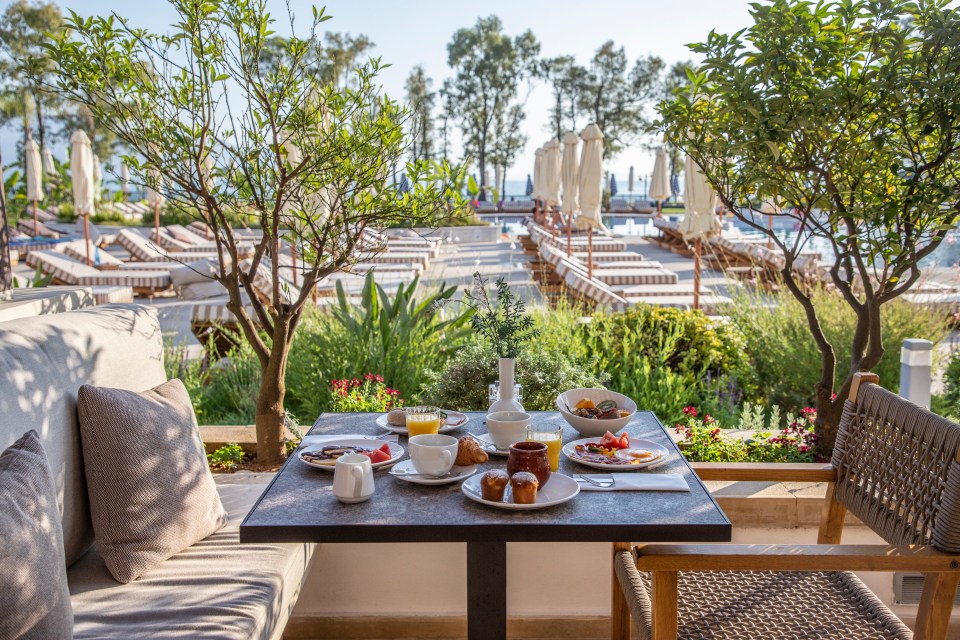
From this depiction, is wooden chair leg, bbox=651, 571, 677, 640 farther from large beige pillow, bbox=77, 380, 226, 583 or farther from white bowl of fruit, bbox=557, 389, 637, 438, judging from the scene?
large beige pillow, bbox=77, 380, 226, 583

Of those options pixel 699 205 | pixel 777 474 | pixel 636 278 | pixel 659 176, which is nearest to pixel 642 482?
pixel 777 474

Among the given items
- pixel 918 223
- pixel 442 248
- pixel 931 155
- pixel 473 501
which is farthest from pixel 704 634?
pixel 442 248

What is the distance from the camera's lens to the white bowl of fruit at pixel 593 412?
2439 mm

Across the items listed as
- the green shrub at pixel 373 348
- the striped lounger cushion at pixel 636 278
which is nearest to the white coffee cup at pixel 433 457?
the green shrub at pixel 373 348

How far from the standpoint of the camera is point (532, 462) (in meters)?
1.94

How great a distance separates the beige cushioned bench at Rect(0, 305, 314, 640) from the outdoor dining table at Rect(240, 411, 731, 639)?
0.32m

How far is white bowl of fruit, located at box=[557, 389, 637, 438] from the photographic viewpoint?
2.44 metres

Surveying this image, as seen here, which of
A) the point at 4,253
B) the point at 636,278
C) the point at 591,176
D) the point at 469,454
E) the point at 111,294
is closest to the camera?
the point at 469,454

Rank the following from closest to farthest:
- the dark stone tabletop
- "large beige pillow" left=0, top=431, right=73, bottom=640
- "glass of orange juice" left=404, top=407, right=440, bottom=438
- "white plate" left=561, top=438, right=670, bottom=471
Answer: "large beige pillow" left=0, top=431, right=73, bottom=640 < the dark stone tabletop < "white plate" left=561, top=438, right=670, bottom=471 < "glass of orange juice" left=404, top=407, right=440, bottom=438

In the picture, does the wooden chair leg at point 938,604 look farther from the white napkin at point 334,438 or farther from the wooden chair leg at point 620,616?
the white napkin at point 334,438

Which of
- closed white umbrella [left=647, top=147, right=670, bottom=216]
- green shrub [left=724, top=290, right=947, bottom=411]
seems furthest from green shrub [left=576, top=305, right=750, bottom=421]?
closed white umbrella [left=647, top=147, right=670, bottom=216]

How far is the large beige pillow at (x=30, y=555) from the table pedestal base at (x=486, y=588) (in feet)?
3.12

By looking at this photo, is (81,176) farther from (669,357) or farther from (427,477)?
(427,477)

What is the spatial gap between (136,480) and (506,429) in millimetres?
1027
